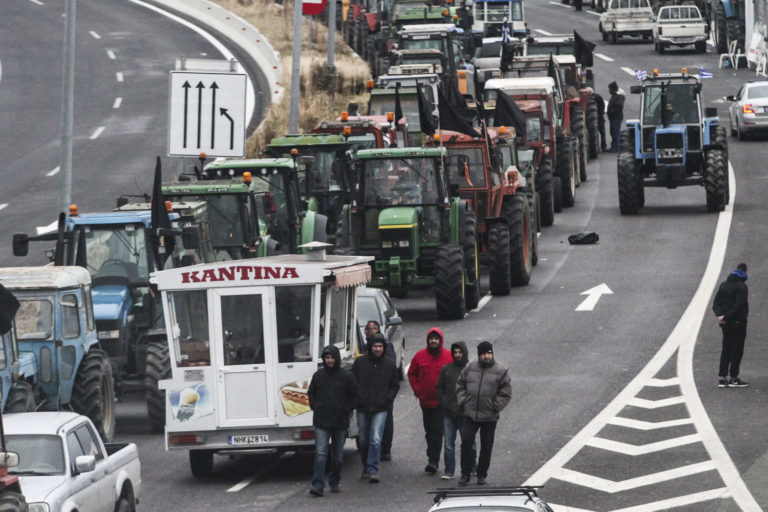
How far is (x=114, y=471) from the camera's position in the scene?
16.0 m

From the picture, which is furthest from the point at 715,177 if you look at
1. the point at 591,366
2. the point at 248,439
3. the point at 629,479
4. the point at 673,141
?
the point at 248,439

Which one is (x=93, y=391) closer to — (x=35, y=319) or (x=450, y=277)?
(x=35, y=319)

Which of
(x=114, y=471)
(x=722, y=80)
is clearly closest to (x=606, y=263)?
(x=114, y=471)

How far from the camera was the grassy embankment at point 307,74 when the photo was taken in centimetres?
5034

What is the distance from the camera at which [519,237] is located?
105ft

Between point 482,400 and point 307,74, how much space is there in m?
39.9

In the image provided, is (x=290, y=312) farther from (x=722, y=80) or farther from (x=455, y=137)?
(x=722, y=80)

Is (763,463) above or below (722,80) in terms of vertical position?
below

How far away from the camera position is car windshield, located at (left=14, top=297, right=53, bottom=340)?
20.4 m

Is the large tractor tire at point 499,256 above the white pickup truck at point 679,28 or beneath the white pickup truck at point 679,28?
beneath

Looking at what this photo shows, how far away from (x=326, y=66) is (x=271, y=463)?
36.1 m

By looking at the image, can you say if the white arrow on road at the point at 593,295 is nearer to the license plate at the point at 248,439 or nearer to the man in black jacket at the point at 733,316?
the man in black jacket at the point at 733,316

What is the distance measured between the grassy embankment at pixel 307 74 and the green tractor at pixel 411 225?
1651cm

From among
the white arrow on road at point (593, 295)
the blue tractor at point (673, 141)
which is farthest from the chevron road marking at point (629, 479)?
the blue tractor at point (673, 141)
